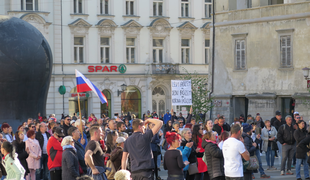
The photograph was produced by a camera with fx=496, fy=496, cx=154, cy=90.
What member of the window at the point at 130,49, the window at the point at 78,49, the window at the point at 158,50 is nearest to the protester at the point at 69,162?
the window at the point at 78,49

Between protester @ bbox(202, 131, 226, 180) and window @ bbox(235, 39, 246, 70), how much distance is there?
19029 millimetres

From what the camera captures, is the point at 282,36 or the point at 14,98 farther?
the point at 282,36

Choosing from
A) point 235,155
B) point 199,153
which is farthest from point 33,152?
point 235,155

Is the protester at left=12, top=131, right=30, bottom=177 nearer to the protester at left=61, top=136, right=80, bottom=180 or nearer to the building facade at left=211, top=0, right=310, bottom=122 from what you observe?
the protester at left=61, top=136, right=80, bottom=180

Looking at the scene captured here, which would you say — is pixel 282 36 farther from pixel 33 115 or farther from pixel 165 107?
pixel 165 107

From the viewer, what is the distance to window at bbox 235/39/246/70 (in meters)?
28.5

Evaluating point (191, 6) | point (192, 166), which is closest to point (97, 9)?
point (191, 6)

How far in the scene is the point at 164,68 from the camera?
40.9 metres

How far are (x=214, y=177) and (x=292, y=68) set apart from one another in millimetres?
18076

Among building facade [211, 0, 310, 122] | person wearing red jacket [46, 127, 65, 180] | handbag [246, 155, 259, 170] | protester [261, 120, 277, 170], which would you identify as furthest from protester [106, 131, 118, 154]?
building facade [211, 0, 310, 122]

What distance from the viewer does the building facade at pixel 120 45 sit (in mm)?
38375

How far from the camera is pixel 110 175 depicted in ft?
31.8

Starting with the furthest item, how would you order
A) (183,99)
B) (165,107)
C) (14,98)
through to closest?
(165,107), (14,98), (183,99)

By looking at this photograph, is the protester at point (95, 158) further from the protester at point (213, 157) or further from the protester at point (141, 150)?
the protester at point (213, 157)
